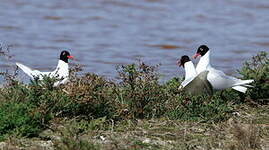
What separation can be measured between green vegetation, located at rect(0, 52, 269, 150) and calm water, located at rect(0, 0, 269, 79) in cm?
399

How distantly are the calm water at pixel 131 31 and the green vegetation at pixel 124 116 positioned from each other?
3994mm

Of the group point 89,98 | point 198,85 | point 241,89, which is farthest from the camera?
point 241,89

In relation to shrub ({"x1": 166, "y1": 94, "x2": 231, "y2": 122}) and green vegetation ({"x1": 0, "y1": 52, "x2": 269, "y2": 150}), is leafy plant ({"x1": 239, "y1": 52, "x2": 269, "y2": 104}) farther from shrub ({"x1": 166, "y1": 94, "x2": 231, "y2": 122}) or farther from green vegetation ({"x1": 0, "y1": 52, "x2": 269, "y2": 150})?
shrub ({"x1": 166, "y1": 94, "x2": 231, "y2": 122})

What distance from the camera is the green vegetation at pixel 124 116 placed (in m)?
7.75

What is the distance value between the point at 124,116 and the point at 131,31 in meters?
Answer: 10.5

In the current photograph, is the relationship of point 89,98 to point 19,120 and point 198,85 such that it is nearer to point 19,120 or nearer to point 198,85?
point 19,120

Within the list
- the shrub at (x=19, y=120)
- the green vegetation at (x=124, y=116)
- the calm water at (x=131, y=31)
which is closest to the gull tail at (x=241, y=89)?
the green vegetation at (x=124, y=116)

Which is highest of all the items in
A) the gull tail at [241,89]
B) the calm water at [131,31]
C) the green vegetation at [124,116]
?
the calm water at [131,31]

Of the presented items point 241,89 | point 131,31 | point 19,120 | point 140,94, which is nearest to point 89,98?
point 140,94

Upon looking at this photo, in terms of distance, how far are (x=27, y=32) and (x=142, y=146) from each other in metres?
11.1

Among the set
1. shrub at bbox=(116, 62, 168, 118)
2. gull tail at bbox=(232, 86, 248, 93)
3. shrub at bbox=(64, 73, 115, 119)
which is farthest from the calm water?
shrub at bbox=(64, 73, 115, 119)

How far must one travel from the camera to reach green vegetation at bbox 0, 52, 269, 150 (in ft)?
25.4

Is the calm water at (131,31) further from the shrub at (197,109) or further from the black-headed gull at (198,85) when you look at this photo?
the shrub at (197,109)

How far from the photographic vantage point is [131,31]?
62.9ft
